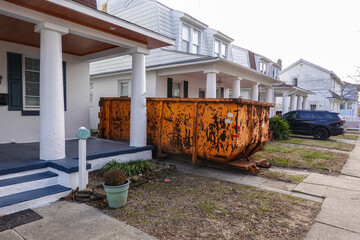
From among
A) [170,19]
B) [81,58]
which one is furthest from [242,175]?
A: [170,19]

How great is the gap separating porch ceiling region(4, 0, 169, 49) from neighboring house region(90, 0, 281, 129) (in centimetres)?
377

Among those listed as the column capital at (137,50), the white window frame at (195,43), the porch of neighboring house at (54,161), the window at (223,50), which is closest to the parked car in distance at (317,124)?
the window at (223,50)

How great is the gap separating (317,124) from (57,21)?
13.1m

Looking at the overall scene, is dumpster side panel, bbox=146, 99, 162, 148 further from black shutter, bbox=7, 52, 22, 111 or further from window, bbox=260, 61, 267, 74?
window, bbox=260, 61, 267, 74

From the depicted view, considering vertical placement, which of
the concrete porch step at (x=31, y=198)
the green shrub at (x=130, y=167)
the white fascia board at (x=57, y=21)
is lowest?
the concrete porch step at (x=31, y=198)

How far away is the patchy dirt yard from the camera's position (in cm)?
302

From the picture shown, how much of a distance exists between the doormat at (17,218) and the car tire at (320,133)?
13.5 metres

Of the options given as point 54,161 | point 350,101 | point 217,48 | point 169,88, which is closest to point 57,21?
point 54,161

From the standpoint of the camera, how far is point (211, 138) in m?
5.64

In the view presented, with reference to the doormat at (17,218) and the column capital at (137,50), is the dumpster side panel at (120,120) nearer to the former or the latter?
the column capital at (137,50)

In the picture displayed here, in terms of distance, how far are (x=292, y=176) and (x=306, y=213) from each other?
2.21 metres

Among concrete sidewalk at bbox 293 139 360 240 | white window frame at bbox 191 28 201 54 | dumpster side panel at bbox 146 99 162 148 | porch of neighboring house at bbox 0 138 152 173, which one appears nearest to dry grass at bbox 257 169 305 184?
concrete sidewalk at bbox 293 139 360 240

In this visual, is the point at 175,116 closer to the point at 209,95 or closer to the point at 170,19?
the point at 209,95

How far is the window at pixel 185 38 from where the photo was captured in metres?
12.0
